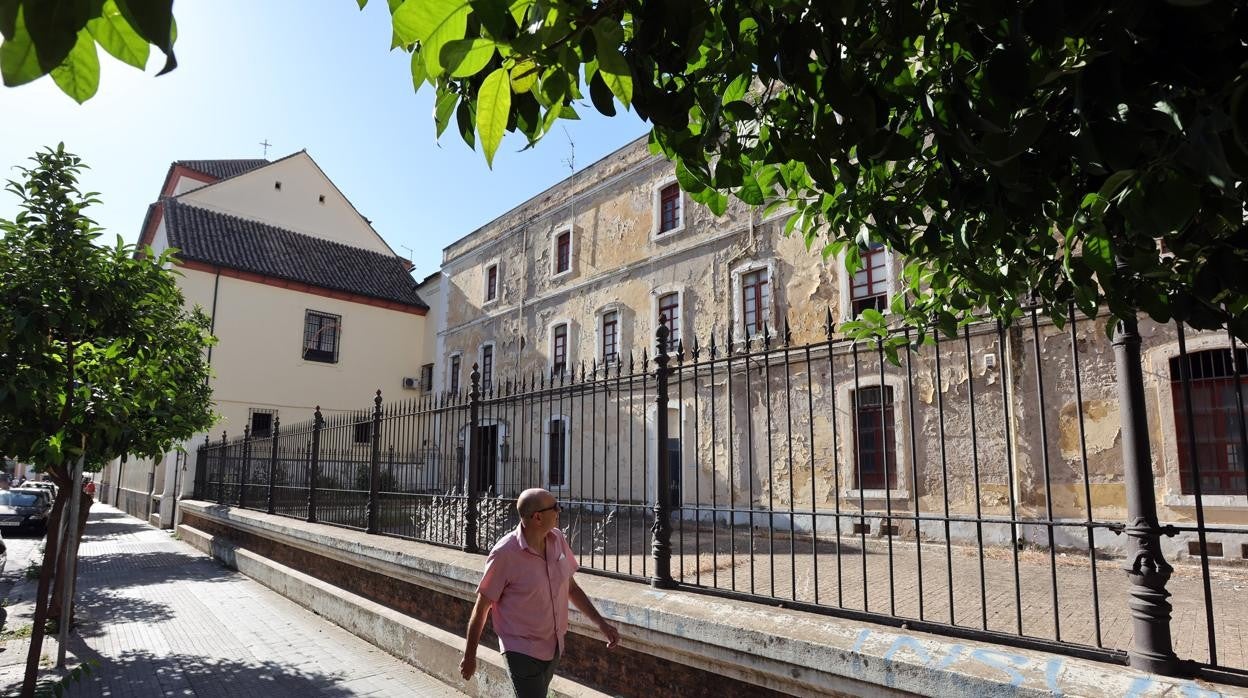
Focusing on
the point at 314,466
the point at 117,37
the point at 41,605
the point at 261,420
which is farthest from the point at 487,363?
the point at 117,37

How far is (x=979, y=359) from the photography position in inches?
461

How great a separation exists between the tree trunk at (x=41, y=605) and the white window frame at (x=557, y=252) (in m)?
14.8

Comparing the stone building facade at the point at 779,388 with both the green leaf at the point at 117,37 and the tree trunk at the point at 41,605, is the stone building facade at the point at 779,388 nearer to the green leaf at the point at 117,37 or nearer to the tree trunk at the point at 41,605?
the green leaf at the point at 117,37

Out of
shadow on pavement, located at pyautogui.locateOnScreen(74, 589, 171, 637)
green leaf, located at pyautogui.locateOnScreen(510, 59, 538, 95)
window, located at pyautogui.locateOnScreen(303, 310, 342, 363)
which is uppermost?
window, located at pyautogui.locateOnScreen(303, 310, 342, 363)

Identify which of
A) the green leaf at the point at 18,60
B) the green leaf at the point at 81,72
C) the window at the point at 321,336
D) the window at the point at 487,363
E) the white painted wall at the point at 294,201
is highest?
the white painted wall at the point at 294,201

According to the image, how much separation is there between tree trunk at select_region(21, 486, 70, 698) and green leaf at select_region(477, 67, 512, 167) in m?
5.96

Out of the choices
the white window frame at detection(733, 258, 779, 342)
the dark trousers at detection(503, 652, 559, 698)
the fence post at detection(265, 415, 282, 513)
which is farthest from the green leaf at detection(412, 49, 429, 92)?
the white window frame at detection(733, 258, 779, 342)

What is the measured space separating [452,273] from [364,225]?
241 inches

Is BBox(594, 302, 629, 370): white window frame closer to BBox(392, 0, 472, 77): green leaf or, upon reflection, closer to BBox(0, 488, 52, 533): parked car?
BBox(0, 488, 52, 533): parked car

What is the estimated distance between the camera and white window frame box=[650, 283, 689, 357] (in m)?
17.1

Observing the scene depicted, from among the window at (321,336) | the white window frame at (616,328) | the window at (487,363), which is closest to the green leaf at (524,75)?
the white window frame at (616,328)

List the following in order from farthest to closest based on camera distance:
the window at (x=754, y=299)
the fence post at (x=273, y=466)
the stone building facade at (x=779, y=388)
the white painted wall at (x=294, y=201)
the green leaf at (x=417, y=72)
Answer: the white painted wall at (x=294, y=201) < the window at (x=754, y=299) < the fence post at (x=273, y=466) < the stone building facade at (x=779, y=388) < the green leaf at (x=417, y=72)

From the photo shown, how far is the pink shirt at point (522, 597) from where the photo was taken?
3932 millimetres

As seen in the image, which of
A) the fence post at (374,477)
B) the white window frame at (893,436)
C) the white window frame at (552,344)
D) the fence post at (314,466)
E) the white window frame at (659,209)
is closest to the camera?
the fence post at (374,477)
